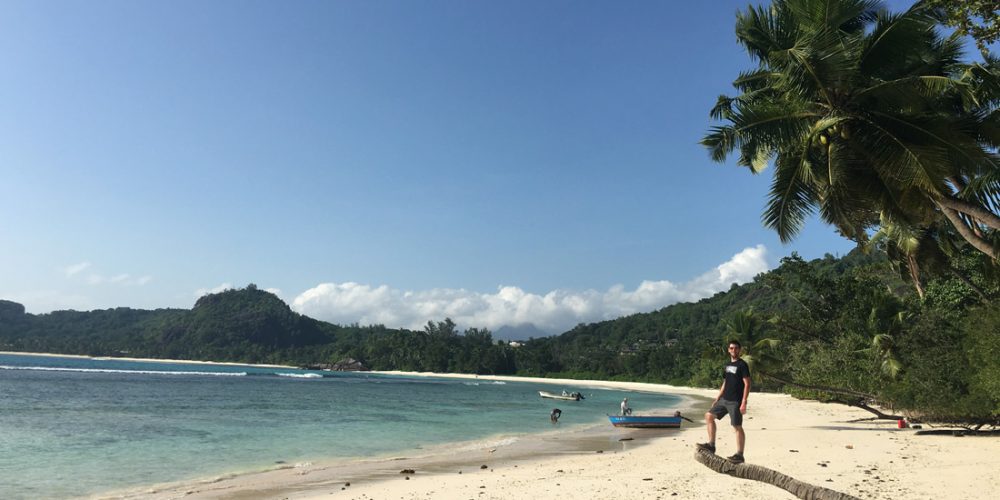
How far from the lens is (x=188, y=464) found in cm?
1830

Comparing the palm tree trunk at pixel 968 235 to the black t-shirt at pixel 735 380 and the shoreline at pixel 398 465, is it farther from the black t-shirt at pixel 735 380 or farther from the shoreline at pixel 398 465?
the shoreline at pixel 398 465

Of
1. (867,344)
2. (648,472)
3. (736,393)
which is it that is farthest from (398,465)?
(867,344)

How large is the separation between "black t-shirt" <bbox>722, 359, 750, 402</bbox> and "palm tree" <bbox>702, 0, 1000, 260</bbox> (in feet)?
12.8

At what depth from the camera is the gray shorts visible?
960 cm

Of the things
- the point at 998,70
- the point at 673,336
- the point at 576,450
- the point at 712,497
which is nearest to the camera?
the point at 712,497

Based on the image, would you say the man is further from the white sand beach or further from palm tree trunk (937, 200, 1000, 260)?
palm tree trunk (937, 200, 1000, 260)

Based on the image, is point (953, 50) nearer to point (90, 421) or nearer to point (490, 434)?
point (490, 434)

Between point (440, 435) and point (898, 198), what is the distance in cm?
2010

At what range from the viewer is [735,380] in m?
9.80

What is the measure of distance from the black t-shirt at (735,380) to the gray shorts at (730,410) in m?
0.08

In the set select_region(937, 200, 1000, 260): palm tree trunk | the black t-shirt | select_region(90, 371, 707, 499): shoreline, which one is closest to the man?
the black t-shirt

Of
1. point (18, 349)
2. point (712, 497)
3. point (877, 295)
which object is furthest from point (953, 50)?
point (18, 349)

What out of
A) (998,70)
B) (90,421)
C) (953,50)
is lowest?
(90,421)

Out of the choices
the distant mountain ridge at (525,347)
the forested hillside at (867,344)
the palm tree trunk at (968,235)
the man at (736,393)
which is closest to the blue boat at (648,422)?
the forested hillside at (867,344)
